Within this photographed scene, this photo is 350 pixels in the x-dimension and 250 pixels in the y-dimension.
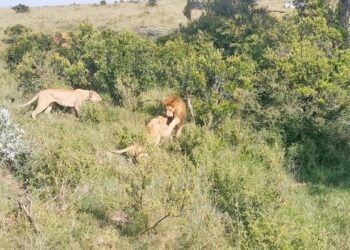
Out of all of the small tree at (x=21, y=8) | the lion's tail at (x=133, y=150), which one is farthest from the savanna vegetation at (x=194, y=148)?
the small tree at (x=21, y=8)

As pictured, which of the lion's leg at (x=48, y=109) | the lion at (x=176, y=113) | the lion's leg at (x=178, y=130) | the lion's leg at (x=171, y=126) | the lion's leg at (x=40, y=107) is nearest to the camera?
the lion's leg at (x=171, y=126)

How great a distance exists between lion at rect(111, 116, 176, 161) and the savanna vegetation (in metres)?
0.15

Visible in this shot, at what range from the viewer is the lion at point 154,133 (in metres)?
6.91

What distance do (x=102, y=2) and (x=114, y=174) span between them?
37835 mm

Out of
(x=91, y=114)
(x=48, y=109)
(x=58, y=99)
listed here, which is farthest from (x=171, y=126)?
(x=48, y=109)

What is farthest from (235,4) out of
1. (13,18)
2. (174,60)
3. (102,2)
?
(102,2)

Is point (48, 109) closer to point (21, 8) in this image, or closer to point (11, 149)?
point (11, 149)

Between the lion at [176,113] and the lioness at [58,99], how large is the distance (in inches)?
63.3

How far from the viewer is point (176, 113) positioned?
809 cm

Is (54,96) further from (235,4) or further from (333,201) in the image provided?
(235,4)

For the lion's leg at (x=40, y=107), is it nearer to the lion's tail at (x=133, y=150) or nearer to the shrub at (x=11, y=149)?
the shrub at (x=11, y=149)

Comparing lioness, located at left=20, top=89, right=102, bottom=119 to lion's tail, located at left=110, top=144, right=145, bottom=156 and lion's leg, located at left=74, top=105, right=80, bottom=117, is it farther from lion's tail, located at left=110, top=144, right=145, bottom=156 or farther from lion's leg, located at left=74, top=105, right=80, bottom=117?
lion's tail, located at left=110, top=144, right=145, bottom=156

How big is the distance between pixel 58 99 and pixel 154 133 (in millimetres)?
2119

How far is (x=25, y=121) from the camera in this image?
810 cm
